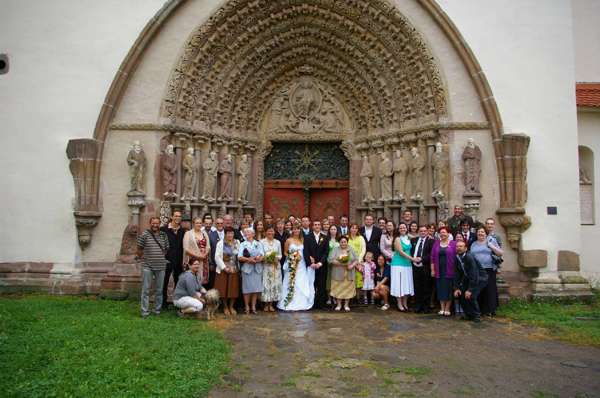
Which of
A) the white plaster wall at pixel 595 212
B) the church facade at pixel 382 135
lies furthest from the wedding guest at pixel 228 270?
the white plaster wall at pixel 595 212

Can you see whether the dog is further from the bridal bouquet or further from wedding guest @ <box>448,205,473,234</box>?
wedding guest @ <box>448,205,473,234</box>

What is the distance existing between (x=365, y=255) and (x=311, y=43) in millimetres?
5440

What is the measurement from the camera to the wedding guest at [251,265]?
24.5ft

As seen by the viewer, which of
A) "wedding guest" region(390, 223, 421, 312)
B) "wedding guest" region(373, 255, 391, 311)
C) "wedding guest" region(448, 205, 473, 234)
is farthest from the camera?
"wedding guest" region(448, 205, 473, 234)

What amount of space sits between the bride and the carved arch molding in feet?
11.5

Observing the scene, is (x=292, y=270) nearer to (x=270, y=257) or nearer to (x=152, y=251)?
(x=270, y=257)

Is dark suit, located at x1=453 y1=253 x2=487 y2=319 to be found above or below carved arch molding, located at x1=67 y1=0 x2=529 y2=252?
below

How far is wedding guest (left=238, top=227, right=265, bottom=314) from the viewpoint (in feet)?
24.5

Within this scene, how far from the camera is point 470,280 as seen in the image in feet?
23.0

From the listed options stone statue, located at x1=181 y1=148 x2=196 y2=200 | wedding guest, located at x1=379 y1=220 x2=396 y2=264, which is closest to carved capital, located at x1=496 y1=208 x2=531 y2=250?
wedding guest, located at x1=379 y1=220 x2=396 y2=264

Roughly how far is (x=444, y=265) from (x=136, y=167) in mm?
6049

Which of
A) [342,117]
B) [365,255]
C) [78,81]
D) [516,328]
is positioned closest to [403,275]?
[365,255]

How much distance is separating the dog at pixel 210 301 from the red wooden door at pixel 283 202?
4.46m

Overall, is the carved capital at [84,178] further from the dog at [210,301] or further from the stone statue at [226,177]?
the dog at [210,301]
